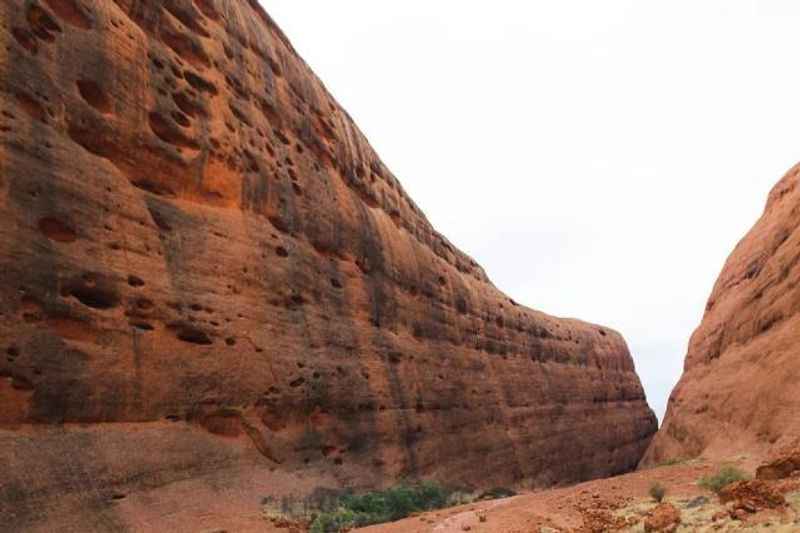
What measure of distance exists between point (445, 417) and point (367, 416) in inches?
195

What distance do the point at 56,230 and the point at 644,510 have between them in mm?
11030

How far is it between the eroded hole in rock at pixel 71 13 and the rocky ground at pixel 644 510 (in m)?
11.1

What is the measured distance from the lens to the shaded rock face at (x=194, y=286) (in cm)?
980

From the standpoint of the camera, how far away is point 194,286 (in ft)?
41.4

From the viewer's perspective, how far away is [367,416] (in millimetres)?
16719

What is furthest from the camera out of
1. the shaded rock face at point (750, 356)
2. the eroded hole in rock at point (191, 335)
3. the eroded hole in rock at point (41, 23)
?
the shaded rock face at point (750, 356)

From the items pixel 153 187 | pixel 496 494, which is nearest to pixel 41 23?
pixel 153 187

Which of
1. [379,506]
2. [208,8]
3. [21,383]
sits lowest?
[379,506]

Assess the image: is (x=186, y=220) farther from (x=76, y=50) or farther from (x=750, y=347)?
(x=750, y=347)

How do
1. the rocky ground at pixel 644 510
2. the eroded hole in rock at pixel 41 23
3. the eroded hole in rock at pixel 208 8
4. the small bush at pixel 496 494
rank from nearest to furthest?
the rocky ground at pixel 644 510 < the eroded hole in rock at pixel 41 23 < the eroded hole in rock at pixel 208 8 < the small bush at pixel 496 494

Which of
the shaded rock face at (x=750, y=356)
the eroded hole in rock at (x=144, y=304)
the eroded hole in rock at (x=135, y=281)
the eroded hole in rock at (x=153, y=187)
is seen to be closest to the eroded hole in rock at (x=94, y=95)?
the eroded hole in rock at (x=153, y=187)

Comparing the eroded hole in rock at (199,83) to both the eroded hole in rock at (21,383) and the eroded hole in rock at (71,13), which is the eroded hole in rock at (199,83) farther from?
the eroded hole in rock at (21,383)

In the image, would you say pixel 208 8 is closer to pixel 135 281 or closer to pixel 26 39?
Result: pixel 26 39

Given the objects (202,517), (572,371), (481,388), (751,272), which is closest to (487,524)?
(202,517)
